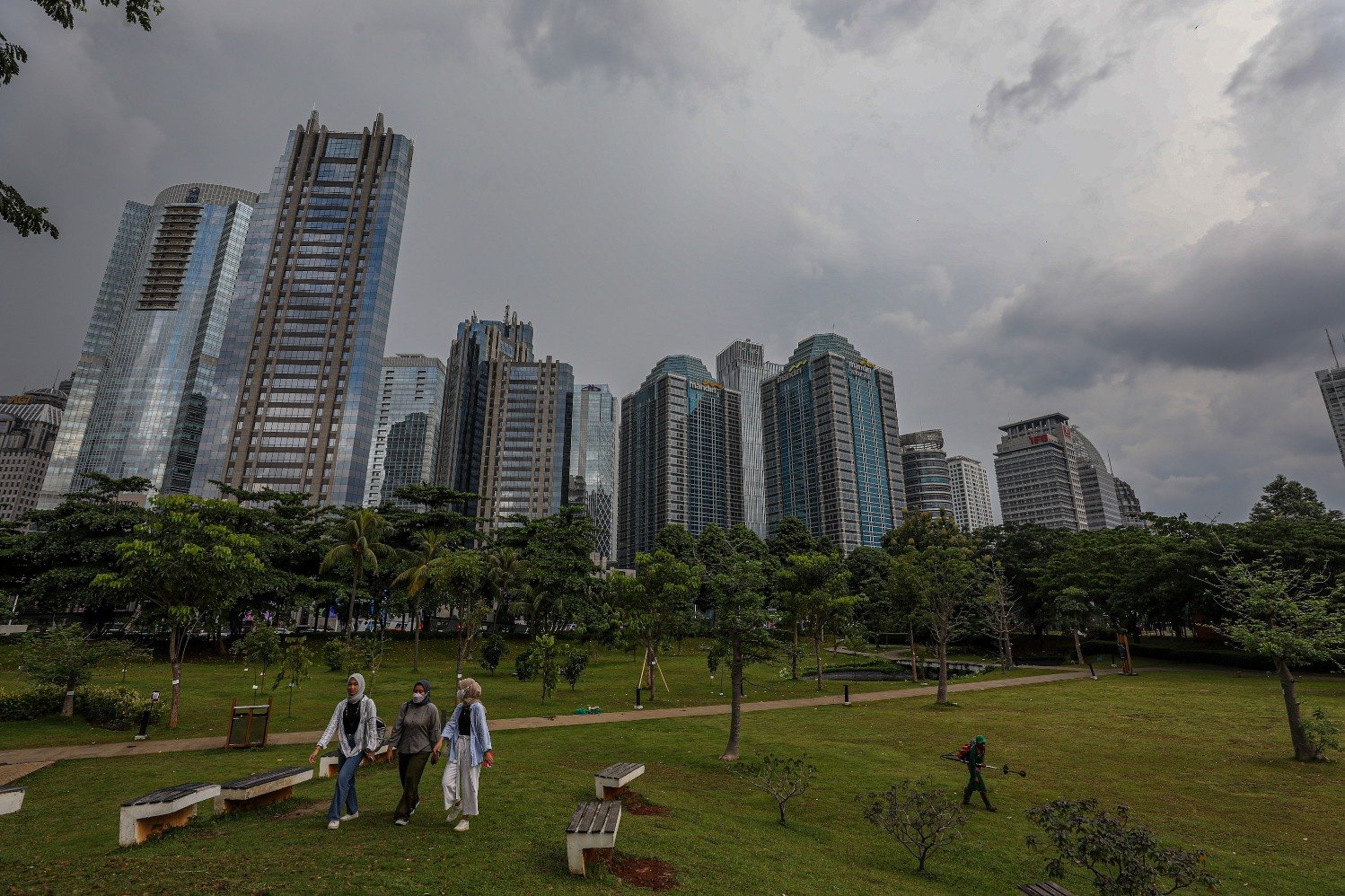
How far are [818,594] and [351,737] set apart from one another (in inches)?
1031

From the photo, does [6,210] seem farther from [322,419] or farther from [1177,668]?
[322,419]

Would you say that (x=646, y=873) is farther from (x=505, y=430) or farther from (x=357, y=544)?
(x=505, y=430)

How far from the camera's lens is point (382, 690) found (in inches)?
1150

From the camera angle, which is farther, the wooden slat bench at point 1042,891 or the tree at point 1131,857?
the wooden slat bench at point 1042,891

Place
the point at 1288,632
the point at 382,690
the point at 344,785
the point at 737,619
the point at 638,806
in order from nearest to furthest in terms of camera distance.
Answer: the point at 344,785
the point at 638,806
the point at 1288,632
the point at 737,619
the point at 382,690

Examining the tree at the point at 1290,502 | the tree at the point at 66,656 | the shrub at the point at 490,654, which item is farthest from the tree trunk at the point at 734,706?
the tree at the point at 1290,502

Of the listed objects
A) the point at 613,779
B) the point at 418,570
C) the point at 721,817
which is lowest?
the point at 721,817

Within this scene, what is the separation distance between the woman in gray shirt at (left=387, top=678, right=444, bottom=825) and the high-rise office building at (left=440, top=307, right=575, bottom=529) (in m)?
141

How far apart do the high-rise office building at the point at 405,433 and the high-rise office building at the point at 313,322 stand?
83208mm

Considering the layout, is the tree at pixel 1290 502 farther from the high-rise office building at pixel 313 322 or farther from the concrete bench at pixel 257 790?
the high-rise office building at pixel 313 322

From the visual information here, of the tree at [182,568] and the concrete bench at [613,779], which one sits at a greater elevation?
the tree at [182,568]

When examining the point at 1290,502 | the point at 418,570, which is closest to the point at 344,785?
the point at 418,570

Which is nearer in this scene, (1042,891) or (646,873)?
(1042,891)

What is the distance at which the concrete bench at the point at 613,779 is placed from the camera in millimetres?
10766
